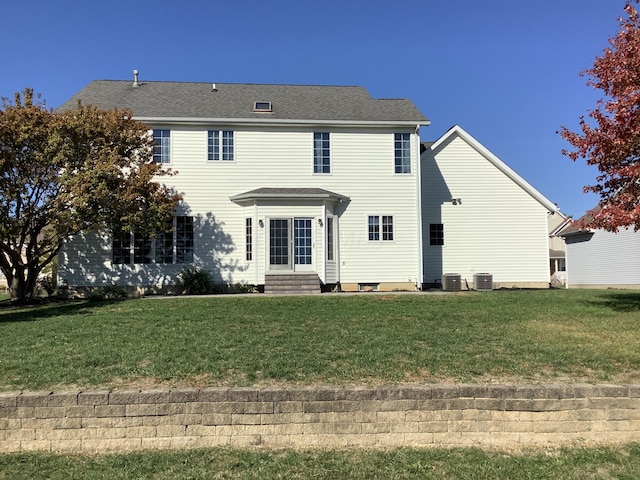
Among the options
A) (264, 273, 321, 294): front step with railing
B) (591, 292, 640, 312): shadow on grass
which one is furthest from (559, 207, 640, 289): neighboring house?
(264, 273, 321, 294): front step with railing

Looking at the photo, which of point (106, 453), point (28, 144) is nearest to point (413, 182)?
point (28, 144)

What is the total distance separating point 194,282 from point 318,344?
1039 centimetres

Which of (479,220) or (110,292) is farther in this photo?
(479,220)

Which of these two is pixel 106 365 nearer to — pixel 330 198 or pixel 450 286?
pixel 330 198

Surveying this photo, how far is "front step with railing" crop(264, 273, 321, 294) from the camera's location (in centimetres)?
1639

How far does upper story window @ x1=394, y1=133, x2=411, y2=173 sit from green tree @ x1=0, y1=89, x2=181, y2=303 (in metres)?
8.47

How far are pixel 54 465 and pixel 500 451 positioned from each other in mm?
4222

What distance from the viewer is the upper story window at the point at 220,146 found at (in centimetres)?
1778

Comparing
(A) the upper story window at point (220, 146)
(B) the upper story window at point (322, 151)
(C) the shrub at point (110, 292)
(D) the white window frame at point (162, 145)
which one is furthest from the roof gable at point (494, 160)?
(C) the shrub at point (110, 292)

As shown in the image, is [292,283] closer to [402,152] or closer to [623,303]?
[402,152]

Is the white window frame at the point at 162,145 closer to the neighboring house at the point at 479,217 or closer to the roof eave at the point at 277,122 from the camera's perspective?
the roof eave at the point at 277,122

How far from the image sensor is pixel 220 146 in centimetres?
1781

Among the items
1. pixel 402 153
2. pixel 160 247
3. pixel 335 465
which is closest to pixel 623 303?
pixel 402 153

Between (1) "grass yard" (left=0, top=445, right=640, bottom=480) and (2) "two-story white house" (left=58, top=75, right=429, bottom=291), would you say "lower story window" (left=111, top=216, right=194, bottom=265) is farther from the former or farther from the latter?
(1) "grass yard" (left=0, top=445, right=640, bottom=480)
